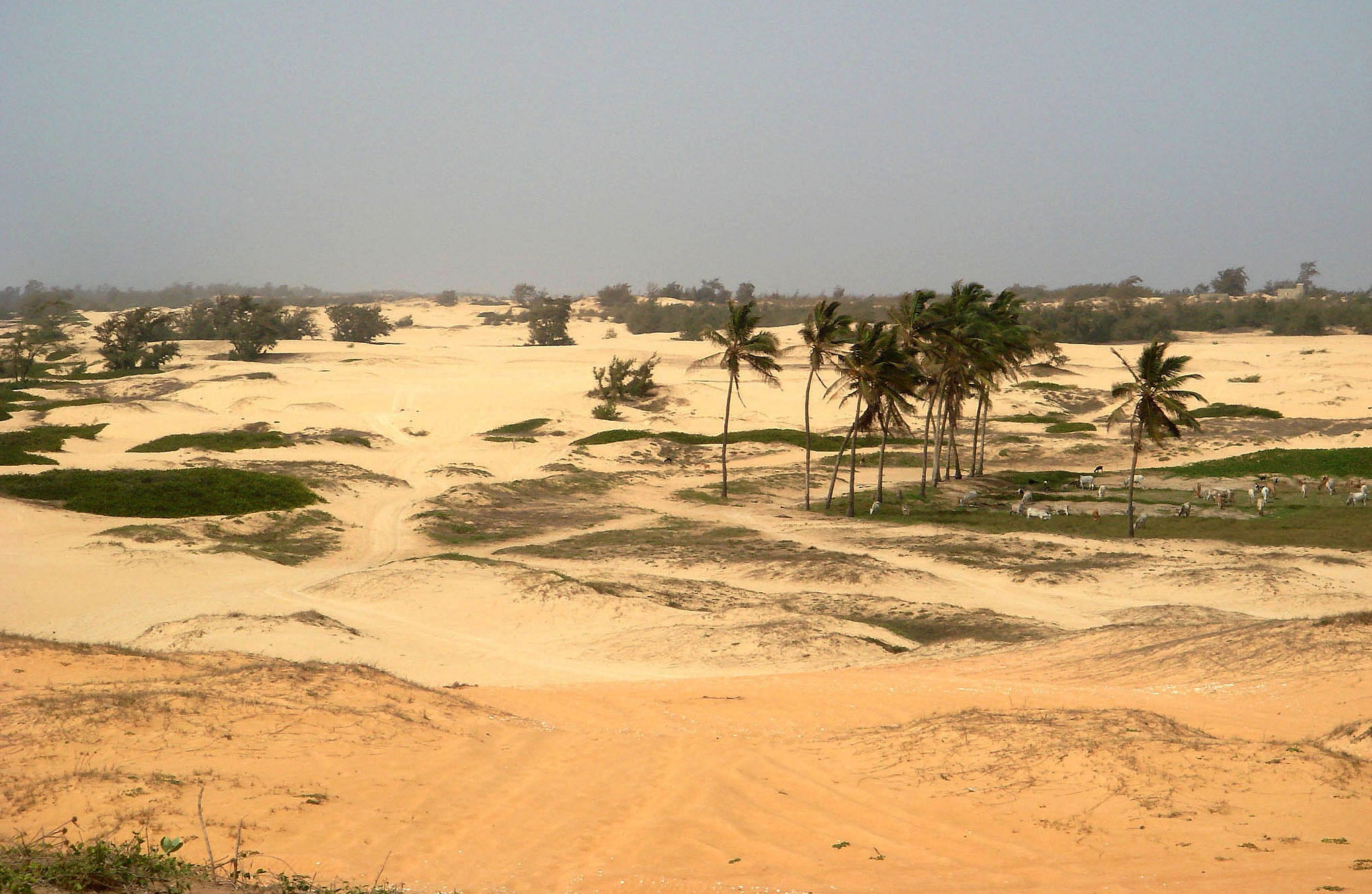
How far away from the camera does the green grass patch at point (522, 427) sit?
160 ft

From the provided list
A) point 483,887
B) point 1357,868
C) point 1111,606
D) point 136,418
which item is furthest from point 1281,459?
point 136,418

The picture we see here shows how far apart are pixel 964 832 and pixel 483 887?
160 inches

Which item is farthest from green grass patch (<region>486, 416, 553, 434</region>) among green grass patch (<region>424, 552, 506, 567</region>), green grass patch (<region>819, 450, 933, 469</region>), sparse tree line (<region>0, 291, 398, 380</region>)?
sparse tree line (<region>0, 291, 398, 380</region>)

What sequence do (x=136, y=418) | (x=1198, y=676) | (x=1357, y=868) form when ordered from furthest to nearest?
(x=136, y=418)
(x=1198, y=676)
(x=1357, y=868)

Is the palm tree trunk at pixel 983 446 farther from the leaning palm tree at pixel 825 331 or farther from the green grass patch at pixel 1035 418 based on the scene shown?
the green grass patch at pixel 1035 418

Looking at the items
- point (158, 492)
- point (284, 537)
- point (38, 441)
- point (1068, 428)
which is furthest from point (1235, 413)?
point (38, 441)

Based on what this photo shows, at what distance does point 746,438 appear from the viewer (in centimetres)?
4738

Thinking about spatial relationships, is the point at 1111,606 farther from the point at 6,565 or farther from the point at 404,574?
the point at 6,565

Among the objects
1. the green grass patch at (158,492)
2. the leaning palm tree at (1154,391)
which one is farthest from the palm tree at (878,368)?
the green grass patch at (158,492)

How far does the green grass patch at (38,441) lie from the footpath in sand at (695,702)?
8.15 meters

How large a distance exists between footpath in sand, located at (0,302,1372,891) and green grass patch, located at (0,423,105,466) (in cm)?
815

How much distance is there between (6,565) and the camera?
21781 mm

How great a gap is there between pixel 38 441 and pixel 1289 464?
48361 mm

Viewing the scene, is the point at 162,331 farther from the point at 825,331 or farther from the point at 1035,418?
the point at 1035,418
